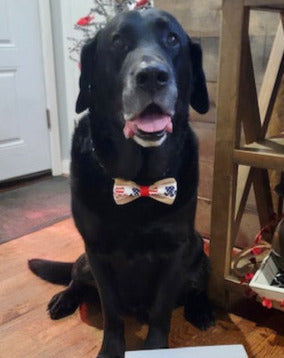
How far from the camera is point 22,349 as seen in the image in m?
1.09

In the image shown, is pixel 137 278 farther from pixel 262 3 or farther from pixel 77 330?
pixel 262 3

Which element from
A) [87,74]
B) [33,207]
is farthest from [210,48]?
[33,207]

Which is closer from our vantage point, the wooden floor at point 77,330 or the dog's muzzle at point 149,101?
the dog's muzzle at point 149,101

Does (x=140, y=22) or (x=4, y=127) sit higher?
(x=140, y=22)

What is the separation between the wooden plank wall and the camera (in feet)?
4.61

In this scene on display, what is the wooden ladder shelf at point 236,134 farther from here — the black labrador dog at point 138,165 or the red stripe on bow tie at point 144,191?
the red stripe on bow tie at point 144,191

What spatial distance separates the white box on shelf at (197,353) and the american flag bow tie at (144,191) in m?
0.33

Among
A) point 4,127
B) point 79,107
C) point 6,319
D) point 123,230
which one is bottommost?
point 6,319

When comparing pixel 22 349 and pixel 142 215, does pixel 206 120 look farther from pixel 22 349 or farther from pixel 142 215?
pixel 22 349

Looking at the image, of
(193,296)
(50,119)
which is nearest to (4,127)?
(50,119)

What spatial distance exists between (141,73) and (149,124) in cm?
11

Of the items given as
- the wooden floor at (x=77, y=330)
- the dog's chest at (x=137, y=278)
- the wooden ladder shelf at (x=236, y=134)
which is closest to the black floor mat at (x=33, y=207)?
the wooden floor at (x=77, y=330)

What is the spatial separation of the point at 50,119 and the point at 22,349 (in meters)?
1.68

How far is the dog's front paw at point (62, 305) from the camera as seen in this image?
122 centimetres
